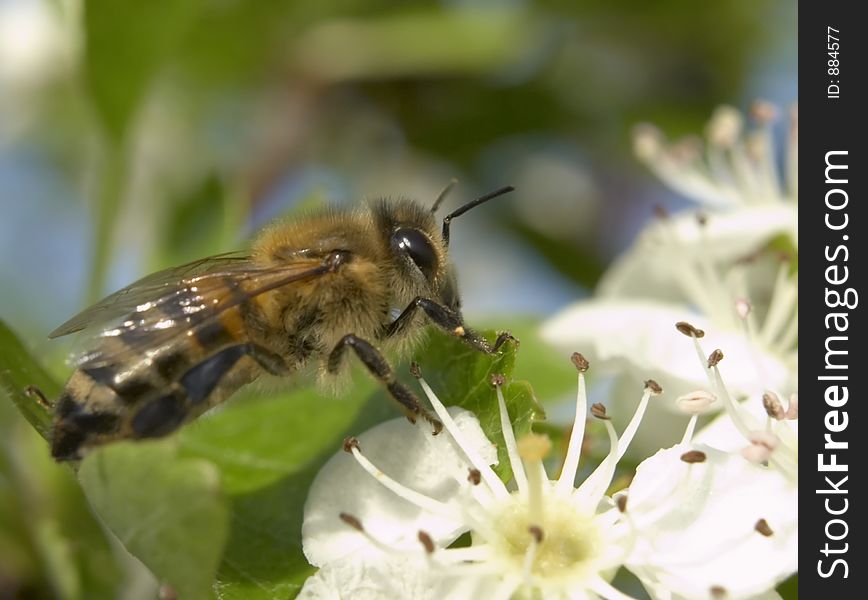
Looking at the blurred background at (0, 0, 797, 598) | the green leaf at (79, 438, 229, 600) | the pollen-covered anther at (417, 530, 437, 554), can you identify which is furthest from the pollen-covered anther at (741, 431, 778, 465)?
the blurred background at (0, 0, 797, 598)

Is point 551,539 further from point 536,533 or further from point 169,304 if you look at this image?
point 169,304

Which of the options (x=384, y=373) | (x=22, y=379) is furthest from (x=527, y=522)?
(x=22, y=379)

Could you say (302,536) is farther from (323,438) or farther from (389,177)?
(389,177)

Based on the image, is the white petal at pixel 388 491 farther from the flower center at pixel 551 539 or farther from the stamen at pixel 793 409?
the stamen at pixel 793 409

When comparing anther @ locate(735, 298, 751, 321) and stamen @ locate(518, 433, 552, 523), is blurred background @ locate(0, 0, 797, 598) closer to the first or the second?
anther @ locate(735, 298, 751, 321)

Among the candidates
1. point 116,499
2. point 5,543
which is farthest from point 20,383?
point 5,543

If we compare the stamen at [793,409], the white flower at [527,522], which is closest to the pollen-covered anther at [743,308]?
the stamen at [793,409]
